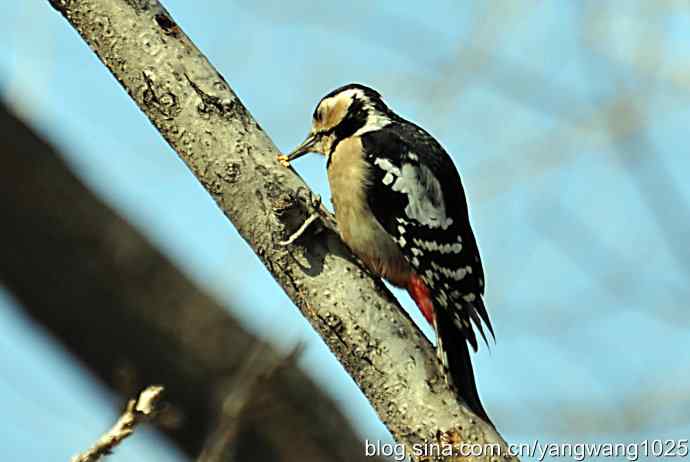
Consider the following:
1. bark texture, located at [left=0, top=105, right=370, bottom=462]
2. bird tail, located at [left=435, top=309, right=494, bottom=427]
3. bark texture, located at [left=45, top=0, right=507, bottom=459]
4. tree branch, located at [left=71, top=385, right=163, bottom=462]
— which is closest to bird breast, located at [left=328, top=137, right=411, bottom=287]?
bird tail, located at [left=435, top=309, right=494, bottom=427]

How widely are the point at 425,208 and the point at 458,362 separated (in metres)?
1.09

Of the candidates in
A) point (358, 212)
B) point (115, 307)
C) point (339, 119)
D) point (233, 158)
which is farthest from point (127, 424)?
point (115, 307)

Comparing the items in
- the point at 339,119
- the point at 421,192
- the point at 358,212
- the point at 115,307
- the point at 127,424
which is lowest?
the point at 127,424

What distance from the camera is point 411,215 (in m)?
4.09

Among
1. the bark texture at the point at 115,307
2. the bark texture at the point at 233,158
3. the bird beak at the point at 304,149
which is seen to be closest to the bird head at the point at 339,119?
the bird beak at the point at 304,149

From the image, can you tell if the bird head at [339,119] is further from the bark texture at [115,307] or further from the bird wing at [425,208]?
the bark texture at [115,307]

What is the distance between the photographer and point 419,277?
13.4ft

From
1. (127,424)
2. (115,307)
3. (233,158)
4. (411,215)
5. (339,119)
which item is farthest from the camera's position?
(115,307)

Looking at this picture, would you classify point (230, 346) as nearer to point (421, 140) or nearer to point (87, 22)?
point (421, 140)

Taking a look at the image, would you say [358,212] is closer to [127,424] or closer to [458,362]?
[458,362]

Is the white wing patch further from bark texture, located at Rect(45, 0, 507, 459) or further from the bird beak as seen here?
bark texture, located at Rect(45, 0, 507, 459)

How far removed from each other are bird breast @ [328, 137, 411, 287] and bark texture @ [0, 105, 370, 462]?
0.91 meters

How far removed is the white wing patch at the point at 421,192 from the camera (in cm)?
408

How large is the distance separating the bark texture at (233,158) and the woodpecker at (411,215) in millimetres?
713
